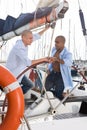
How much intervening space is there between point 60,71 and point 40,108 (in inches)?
35.7

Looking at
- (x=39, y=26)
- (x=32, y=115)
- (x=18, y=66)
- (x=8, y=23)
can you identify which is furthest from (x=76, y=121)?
(x=8, y=23)

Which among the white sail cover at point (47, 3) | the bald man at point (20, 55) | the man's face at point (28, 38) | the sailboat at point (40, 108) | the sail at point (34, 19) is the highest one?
the white sail cover at point (47, 3)

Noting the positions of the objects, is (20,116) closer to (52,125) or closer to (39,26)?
(52,125)

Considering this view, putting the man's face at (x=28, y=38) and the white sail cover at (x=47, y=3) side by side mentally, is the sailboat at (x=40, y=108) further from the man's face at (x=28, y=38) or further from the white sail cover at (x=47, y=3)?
the man's face at (x=28, y=38)

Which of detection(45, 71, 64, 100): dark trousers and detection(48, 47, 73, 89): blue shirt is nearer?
detection(48, 47, 73, 89): blue shirt

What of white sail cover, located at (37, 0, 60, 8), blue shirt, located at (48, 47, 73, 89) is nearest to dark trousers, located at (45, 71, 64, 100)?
blue shirt, located at (48, 47, 73, 89)

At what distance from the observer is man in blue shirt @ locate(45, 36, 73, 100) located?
501cm

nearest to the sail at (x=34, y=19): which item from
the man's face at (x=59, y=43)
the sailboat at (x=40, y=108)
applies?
the sailboat at (x=40, y=108)

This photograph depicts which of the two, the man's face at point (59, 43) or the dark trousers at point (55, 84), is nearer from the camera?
the man's face at point (59, 43)

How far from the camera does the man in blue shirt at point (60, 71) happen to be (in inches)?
197

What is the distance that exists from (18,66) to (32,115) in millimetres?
778

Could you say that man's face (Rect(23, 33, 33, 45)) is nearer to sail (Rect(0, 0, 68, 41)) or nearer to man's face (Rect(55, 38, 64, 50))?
sail (Rect(0, 0, 68, 41))

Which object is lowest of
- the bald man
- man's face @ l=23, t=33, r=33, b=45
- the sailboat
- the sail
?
the sailboat

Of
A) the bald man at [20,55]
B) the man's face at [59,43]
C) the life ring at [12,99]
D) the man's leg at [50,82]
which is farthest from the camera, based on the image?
the man's leg at [50,82]
